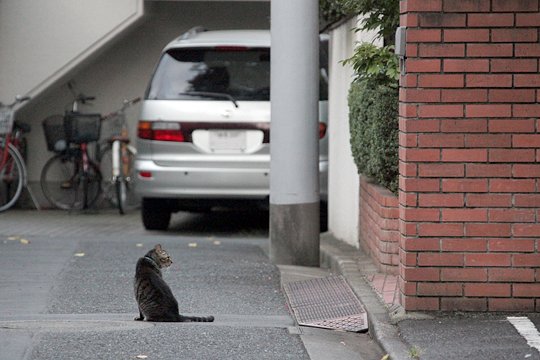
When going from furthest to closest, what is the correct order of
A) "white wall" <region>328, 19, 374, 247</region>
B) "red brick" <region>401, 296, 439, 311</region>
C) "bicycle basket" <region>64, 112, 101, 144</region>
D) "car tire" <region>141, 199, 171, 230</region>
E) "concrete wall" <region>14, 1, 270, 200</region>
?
"concrete wall" <region>14, 1, 270, 200</region>, "bicycle basket" <region>64, 112, 101, 144</region>, "car tire" <region>141, 199, 171, 230</region>, "white wall" <region>328, 19, 374, 247</region>, "red brick" <region>401, 296, 439, 311</region>

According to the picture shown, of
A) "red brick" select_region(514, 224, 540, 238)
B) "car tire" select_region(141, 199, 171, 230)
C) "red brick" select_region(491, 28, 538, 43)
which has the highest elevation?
"red brick" select_region(491, 28, 538, 43)

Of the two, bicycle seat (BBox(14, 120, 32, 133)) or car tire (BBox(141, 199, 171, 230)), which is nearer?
car tire (BBox(141, 199, 171, 230))

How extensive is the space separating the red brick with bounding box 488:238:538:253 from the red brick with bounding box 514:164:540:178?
342mm

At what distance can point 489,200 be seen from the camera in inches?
258

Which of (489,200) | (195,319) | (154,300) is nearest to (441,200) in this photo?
(489,200)

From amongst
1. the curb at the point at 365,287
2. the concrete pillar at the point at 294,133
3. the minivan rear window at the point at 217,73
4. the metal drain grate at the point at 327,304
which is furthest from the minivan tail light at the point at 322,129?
the metal drain grate at the point at 327,304

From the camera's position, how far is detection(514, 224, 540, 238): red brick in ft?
21.5

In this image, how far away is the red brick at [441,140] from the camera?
6.54 m

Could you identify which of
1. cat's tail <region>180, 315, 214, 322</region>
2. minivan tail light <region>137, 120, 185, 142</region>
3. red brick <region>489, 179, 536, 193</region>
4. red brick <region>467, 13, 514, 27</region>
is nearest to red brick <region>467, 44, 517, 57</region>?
red brick <region>467, 13, 514, 27</region>

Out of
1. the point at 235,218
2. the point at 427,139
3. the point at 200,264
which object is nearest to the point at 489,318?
the point at 427,139

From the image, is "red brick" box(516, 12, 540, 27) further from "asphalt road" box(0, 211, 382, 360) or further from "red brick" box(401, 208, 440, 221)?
"asphalt road" box(0, 211, 382, 360)

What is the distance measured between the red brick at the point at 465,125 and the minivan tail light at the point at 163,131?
515 centimetres

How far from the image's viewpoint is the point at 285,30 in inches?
361

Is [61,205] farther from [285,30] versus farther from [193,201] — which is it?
[285,30]
